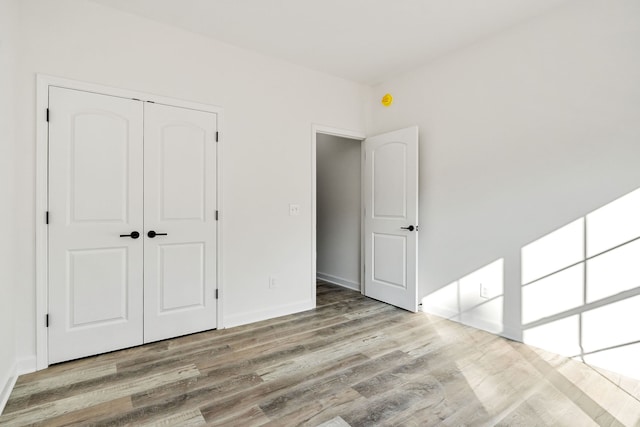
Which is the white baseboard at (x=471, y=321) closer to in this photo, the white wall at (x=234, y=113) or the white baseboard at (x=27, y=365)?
the white wall at (x=234, y=113)

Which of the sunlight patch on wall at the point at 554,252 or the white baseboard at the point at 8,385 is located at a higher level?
the sunlight patch on wall at the point at 554,252

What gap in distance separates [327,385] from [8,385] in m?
2.03

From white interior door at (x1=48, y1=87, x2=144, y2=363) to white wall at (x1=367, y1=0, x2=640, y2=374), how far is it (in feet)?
9.63

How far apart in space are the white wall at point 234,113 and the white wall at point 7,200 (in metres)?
0.12

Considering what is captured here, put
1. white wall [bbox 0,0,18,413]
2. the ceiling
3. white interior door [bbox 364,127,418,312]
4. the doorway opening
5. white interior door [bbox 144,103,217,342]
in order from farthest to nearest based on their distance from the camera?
Answer: the doorway opening < white interior door [bbox 364,127,418,312] < white interior door [bbox 144,103,217,342] < the ceiling < white wall [bbox 0,0,18,413]

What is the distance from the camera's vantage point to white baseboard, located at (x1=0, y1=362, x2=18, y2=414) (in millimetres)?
1863

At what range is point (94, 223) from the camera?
2516 millimetres

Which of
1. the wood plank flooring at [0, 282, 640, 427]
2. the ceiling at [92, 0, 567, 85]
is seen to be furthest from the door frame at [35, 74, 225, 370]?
the ceiling at [92, 0, 567, 85]

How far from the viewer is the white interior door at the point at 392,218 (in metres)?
3.57

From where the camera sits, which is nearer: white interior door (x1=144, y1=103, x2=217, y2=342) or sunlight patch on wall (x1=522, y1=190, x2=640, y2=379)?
sunlight patch on wall (x1=522, y1=190, x2=640, y2=379)

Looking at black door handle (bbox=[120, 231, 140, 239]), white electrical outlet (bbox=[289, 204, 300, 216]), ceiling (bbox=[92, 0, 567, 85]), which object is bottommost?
black door handle (bbox=[120, 231, 140, 239])

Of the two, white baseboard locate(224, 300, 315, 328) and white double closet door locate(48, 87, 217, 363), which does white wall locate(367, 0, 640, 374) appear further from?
white double closet door locate(48, 87, 217, 363)

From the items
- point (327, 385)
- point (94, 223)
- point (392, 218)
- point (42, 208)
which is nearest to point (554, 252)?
point (392, 218)

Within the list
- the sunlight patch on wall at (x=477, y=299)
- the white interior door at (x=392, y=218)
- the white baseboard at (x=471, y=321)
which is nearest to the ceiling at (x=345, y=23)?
the white interior door at (x=392, y=218)
